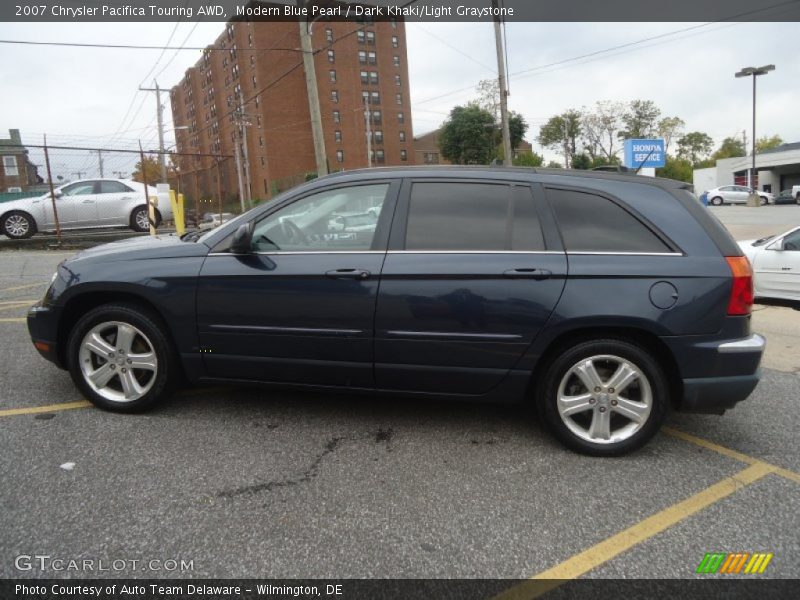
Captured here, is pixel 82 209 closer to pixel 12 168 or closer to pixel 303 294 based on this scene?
pixel 303 294

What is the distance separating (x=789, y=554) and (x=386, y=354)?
2127 mm

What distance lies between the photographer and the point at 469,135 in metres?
64.1

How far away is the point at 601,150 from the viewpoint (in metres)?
75.2

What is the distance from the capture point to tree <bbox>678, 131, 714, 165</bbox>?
90750 millimetres

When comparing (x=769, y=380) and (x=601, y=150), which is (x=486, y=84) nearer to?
(x=601, y=150)

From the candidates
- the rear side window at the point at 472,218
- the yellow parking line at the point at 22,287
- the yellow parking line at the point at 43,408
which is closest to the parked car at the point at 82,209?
the yellow parking line at the point at 22,287

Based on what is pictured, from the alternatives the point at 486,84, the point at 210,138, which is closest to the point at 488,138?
the point at 486,84

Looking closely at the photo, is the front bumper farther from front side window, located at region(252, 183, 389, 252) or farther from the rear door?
the rear door

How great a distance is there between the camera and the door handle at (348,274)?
3268 millimetres

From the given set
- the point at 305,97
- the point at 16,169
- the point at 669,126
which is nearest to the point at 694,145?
the point at 669,126

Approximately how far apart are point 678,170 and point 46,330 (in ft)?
→ 278

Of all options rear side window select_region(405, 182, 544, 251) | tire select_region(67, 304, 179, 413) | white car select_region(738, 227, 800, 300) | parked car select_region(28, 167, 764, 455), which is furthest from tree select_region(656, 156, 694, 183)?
tire select_region(67, 304, 179, 413)

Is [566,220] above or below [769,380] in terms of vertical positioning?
above

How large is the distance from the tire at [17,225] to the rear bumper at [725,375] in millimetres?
14834
